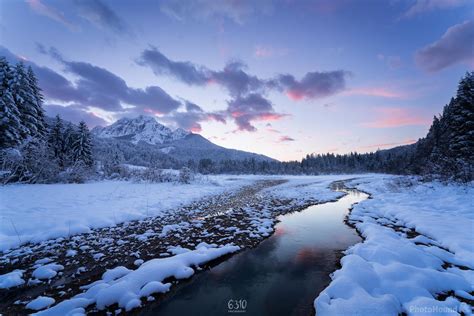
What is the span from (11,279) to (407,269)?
9.90m

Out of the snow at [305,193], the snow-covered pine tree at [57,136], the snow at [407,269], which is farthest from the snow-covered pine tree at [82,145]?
the snow at [407,269]

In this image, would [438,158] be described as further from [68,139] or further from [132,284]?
[68,139]

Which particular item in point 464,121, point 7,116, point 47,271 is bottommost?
point 47,271

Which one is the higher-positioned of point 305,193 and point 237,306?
point 305,193

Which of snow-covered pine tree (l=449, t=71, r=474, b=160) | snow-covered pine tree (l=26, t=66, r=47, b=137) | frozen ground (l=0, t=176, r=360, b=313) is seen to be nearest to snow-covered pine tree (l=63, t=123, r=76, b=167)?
snow-covered pine tree (l=26, t=66, r=47, b=137)

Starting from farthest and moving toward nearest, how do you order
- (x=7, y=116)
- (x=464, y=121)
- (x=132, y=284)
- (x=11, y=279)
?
(x=464, y=121), (x=7, y=116), (x=11, y=279), (x=132, y=284)

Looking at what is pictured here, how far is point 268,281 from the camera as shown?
5.40 metres

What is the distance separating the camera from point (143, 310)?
4203 millimetres

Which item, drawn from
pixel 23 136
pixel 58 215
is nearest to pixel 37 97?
pixel 23 136

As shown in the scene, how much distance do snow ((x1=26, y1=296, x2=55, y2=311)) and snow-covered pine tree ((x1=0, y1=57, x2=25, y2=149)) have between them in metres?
26.6

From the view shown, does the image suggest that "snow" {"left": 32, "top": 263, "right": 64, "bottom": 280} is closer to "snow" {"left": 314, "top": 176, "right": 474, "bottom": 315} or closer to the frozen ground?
the frozen ground

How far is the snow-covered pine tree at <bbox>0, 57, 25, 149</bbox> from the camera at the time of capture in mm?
21406

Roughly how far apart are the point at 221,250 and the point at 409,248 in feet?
19.5

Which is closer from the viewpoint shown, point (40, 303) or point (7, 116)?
point (40, 303)
